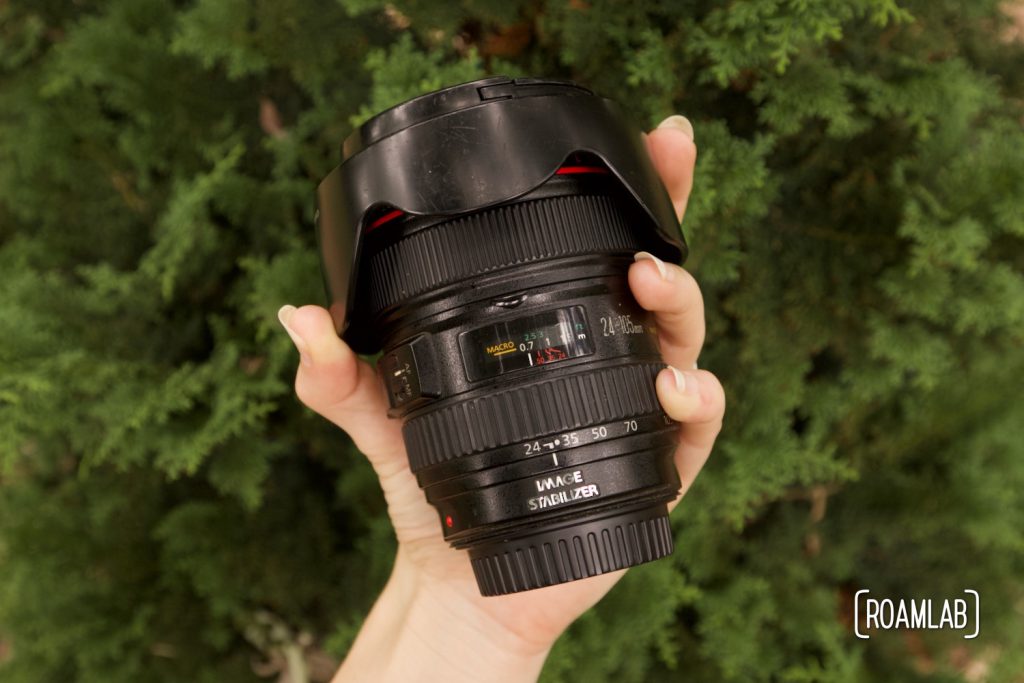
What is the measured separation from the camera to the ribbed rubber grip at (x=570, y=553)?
2.35ft

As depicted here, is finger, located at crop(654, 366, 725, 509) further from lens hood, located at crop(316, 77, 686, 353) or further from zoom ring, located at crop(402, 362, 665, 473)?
lens hood, located at crop(316, 77, 686, 353)

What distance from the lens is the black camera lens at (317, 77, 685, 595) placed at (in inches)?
27.3

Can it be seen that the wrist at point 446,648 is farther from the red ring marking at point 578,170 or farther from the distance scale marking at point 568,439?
the red ring marking at point 578,170

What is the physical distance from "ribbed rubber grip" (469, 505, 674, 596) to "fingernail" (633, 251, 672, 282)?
0.78 ft

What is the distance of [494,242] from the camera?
714 mm

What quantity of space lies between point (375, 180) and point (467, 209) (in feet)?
0.32

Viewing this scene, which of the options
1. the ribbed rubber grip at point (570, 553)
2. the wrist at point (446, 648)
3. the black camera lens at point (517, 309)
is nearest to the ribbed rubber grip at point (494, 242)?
the black camera lens at point (517, 309)

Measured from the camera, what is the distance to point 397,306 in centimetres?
75

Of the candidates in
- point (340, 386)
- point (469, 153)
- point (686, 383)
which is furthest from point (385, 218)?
point (686, 383)

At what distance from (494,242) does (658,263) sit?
171mm

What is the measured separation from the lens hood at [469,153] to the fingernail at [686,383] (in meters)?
0.14

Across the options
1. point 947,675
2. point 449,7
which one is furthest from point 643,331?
point 947,675

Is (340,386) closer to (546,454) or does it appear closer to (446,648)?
(546,454)

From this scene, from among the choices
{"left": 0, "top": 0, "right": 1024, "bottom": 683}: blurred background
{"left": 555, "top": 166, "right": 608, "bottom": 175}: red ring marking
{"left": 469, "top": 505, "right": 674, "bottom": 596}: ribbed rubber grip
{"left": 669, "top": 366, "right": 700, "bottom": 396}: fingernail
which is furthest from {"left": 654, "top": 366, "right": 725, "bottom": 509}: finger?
{"left": 0, "top": 0, "right": 1024, "bottom": 683}: blurred background
